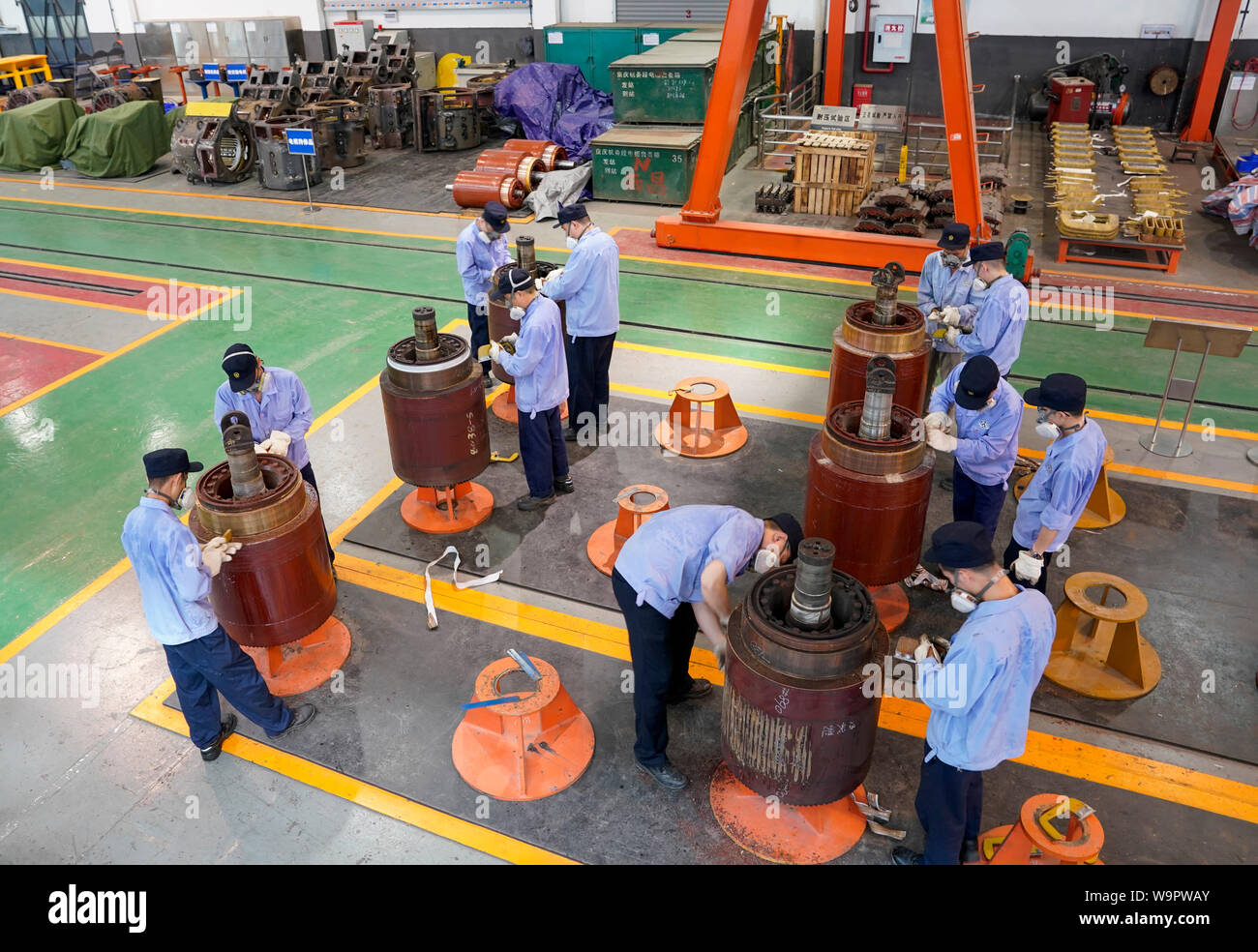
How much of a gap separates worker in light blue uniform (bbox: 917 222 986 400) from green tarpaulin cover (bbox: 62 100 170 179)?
53.1 ft

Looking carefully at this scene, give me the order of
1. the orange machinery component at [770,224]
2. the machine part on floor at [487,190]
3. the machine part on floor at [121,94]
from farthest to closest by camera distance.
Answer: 1. the machine part on floor at [121,94]
2. the machine part on floor at [487,190]
3. the orange machinery component at [770,224]

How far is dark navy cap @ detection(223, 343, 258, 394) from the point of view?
5.38 m

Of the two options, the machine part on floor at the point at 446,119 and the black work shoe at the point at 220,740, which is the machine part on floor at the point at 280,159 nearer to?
the machine part on floor at the point at 446,119

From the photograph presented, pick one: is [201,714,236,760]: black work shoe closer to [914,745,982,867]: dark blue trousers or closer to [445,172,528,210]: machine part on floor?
[914,745,982,867]: dark blue trousers

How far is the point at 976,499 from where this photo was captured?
5906mm

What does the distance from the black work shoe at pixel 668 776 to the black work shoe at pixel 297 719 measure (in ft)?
6.66

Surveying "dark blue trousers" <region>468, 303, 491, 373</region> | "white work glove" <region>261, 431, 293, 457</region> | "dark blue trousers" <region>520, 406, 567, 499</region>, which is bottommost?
"dark blue trousers" <region>520, 406, 567, 499</region>

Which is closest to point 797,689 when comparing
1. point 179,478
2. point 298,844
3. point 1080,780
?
point 1080,780

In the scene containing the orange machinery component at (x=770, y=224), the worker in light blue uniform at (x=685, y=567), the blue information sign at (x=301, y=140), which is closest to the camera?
the worker in light blue uniform at (x=685, y=567)

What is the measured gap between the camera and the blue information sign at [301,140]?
14.3 m

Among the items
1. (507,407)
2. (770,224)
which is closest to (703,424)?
(507,407)

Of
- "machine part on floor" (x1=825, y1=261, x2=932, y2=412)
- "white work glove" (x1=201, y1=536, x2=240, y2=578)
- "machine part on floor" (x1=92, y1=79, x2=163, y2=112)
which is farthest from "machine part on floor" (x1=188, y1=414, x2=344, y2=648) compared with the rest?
"machine part on floor" (x1=92, y1=79, x2=163, y2=112)

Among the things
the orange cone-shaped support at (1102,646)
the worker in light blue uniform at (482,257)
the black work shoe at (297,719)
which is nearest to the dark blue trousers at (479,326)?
the worker in light blue uniform at (482,257)

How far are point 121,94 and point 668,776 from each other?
20606 millimetres
